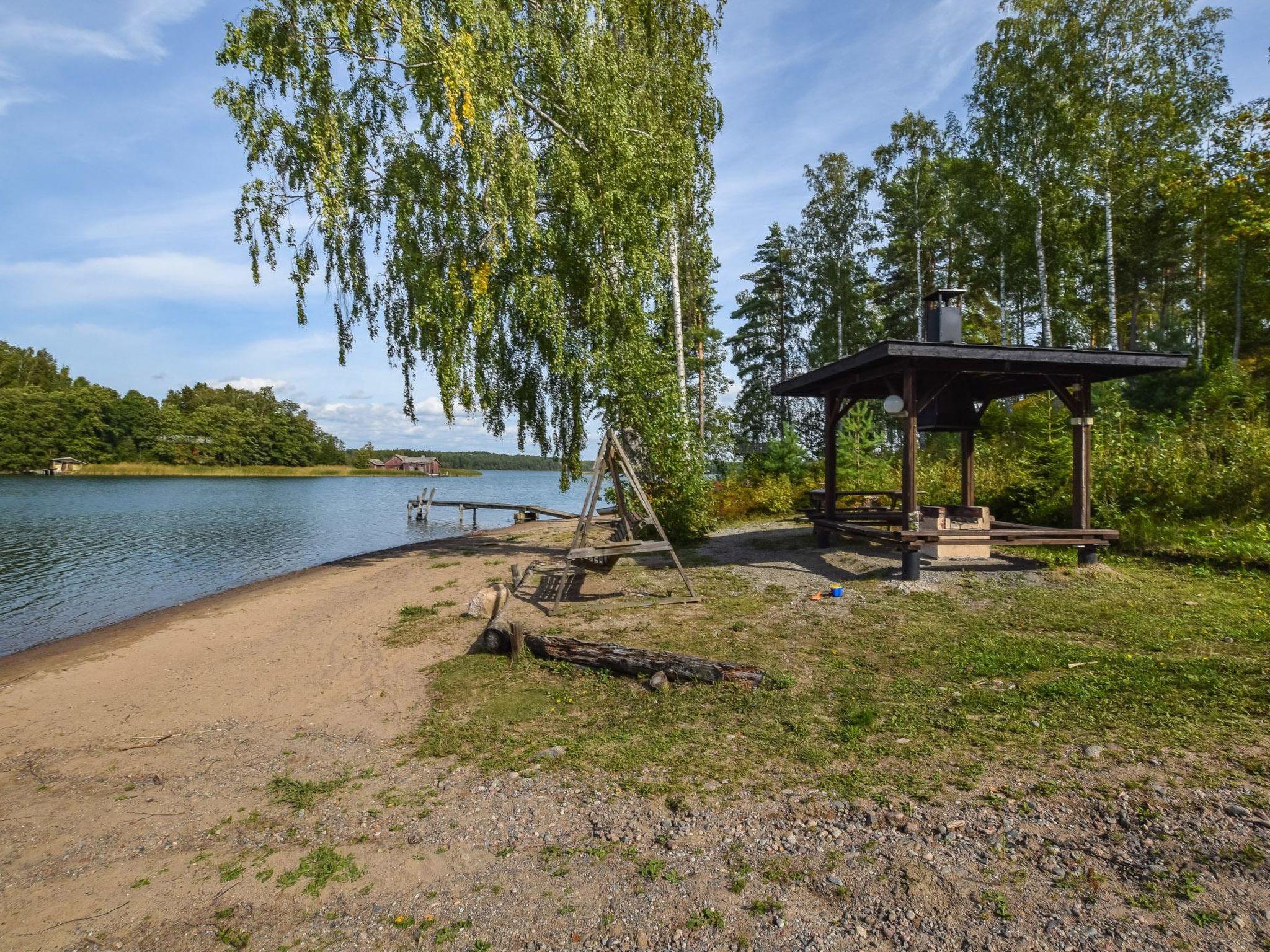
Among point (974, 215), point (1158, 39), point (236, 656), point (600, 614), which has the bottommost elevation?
point (236, 656)

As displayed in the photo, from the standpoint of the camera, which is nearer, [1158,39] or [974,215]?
[1158,39]

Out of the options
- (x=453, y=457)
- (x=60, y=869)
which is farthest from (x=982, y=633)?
(x=453, y=457)

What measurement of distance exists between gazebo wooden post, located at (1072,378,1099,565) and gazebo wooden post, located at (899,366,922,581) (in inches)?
110

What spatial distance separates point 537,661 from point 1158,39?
91.8ft

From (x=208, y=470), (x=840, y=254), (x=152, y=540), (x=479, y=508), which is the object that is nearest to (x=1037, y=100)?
(x=840, y=254)

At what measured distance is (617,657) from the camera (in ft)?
20.1

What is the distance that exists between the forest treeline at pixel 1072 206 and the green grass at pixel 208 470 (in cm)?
7705

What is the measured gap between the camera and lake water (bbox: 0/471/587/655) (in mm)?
13578

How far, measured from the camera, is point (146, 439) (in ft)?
258

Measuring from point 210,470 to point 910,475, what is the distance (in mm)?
92944

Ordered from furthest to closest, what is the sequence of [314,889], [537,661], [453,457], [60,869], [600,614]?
[453,457]
[600,614]
[537,661]
[60,869]
[314,889]

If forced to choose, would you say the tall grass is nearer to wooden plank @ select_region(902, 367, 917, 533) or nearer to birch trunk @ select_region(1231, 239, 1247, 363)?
wooden plank @ select_region(902, 367, 917, 533)

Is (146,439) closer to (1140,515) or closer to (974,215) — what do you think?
(974,215)

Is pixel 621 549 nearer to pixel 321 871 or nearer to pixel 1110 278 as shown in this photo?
pixel 321 871
